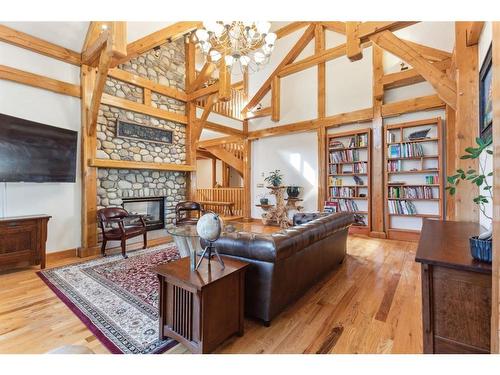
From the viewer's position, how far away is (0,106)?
314 cm

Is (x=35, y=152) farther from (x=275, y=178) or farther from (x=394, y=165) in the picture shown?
(x=394, y=165)

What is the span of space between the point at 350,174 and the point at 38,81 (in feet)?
18.9

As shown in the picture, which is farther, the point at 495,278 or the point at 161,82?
the point at 161,82

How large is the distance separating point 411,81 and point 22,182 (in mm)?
6678

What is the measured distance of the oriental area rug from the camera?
69.7 inches

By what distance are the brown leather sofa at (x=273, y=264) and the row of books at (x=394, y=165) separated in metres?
3.32

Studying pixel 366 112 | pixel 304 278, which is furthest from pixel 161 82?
pixel 304 278

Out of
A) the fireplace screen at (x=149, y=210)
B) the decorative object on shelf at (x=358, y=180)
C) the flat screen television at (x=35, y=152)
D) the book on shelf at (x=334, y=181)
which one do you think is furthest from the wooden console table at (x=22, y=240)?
the decorative object on shelf at (x=358, y=180)

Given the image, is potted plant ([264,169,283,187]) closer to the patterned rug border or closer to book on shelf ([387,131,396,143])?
book on shelf ([387,131,396,143])

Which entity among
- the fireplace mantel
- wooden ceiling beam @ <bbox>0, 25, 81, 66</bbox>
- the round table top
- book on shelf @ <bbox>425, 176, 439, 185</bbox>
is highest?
wooden ceiling beam @ <bbox>0, 25, 81, 66</bbox>

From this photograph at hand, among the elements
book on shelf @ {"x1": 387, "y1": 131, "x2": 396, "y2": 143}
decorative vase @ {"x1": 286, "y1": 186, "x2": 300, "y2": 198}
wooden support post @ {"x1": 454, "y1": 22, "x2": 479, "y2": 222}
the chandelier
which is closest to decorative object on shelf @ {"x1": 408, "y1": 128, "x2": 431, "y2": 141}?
book on shelf @ {"x1": 387, "y1": 131, "x2": 396, "y2": 143}

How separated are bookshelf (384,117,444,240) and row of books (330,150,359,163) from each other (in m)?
0.62

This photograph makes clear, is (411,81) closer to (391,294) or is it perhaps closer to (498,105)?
(391,294)

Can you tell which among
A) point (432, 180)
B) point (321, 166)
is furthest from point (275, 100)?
point (432, 180)
